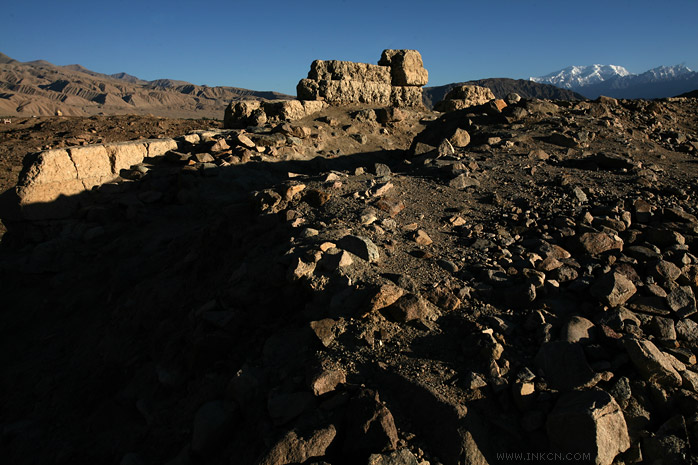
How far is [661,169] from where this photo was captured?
16.7 feet

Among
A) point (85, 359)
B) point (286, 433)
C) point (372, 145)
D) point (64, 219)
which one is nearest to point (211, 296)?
point (85, 359)

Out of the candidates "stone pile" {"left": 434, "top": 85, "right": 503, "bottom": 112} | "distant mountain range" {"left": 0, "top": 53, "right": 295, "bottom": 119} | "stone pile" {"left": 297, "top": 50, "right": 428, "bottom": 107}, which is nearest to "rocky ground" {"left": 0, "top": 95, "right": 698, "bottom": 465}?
"stone pile" {"left": 297, "top": 50, "right": 428, "bottom": 107}

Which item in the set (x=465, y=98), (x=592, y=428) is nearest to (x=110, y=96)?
(x=465, y=98)

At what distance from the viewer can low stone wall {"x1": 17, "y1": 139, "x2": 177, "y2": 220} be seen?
20.1 feet

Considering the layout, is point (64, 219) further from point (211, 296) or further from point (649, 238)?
point (649, 238)

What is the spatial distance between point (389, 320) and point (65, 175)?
6.33m

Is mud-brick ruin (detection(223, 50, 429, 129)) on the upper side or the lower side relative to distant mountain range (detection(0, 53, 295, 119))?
lower

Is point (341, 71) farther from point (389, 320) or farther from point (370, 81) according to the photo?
point (389, 320)

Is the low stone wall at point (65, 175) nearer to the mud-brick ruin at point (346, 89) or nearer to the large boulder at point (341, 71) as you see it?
the mud-brick ruin at point (346, 89)

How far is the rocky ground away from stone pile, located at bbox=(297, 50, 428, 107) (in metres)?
5.94

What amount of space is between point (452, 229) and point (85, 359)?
144 inches

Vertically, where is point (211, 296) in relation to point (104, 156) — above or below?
below

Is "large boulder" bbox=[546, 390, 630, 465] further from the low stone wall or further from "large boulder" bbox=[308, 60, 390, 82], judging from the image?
"large boulder" bbox=[308, 60, 390, 82]

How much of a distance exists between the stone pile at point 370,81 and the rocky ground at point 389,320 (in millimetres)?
5942
